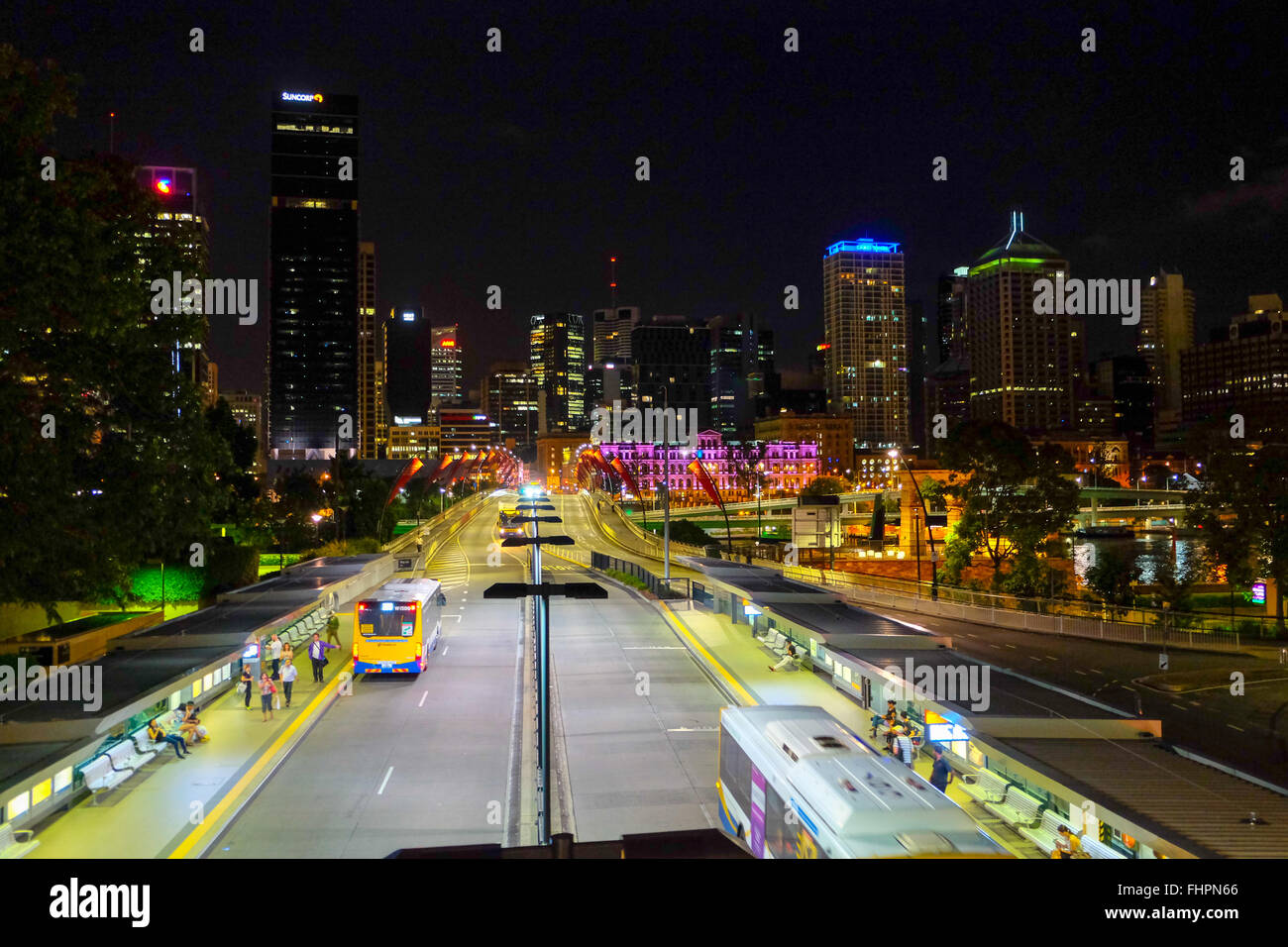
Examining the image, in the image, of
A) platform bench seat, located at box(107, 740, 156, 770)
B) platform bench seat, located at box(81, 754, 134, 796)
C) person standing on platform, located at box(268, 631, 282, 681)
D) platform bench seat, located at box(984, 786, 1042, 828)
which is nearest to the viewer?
platform bench seat, located at box(984, 786, 1042, 828)

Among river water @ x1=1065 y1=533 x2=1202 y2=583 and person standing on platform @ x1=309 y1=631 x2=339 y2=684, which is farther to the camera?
river water @ x1=1065 y1=533 x2=1202 y2=583

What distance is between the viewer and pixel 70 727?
1276 cm

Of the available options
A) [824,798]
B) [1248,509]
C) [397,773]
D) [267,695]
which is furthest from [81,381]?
[1248,509]

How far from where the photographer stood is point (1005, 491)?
45.9 meters

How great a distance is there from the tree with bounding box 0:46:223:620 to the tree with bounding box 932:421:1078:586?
1541 inches

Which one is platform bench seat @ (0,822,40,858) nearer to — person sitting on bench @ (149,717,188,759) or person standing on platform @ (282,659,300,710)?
person sitting on bench @ (149,717,188,759)

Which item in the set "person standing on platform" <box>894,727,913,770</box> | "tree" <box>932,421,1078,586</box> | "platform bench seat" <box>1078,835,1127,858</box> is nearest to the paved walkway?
"person standing on platform" <box>894,727,913,770</box>

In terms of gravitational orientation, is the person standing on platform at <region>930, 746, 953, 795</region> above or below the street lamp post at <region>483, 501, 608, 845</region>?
below

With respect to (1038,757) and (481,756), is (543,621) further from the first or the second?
(1038,757)

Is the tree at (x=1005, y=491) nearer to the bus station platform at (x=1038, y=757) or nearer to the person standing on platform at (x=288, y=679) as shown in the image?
the bus station platform at (x=1038, y=757)

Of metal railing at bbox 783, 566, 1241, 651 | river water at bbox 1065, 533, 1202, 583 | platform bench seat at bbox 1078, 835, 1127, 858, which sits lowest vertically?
river water at bbox 1065, 533, 1202, 583

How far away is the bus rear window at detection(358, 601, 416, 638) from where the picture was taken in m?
24.0

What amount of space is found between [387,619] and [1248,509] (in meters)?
32.7
